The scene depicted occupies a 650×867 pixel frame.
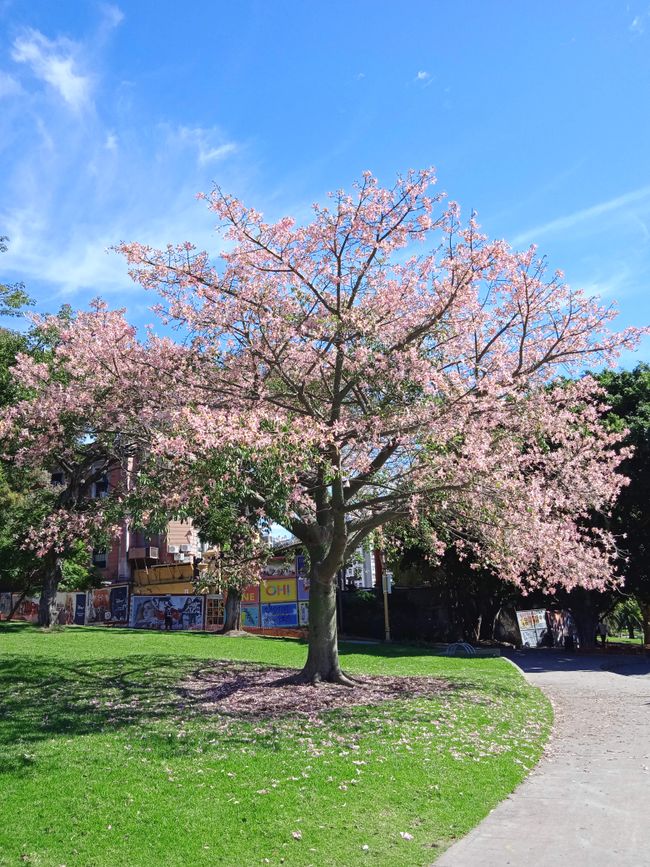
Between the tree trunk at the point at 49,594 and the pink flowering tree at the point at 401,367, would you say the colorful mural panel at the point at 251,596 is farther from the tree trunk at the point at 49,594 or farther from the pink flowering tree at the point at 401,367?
the pink flowering tree at the point at 401,367

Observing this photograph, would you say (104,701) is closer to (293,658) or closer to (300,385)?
(300,385)

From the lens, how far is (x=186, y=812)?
18.9 feet

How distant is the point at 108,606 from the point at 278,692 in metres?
29.0

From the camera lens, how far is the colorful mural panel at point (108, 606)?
37531 millimetres

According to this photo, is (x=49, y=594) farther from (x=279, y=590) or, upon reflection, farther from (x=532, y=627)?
(x=532, y=627)

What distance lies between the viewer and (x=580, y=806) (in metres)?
6.16

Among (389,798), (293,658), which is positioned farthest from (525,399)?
(293,658)

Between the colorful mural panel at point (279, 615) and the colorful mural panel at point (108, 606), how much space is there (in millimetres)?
9254

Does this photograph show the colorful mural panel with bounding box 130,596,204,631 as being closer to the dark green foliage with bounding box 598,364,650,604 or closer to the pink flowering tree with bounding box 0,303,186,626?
the dark green foliage with bounding box 598,364,650,604

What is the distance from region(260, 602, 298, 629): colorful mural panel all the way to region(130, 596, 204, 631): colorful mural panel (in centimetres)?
388

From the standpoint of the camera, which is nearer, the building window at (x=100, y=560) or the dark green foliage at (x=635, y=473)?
the dark green foliage at (x=635, y=473)

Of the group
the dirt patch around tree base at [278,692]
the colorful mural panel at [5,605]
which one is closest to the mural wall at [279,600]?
the dirt patch around tree base at [278,692]

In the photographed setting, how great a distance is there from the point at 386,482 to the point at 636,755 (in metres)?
6.12

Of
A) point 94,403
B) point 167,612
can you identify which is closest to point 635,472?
point 94,403
